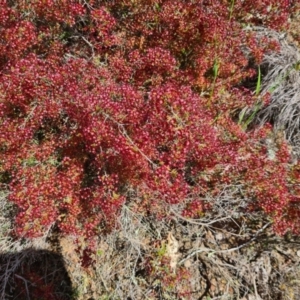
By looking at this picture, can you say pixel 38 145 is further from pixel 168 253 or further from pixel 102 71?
pixel 168 253

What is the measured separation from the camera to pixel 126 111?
3031mm

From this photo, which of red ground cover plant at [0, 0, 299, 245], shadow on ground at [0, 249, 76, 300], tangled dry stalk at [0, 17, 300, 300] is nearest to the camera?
red ground cover plant at [0, 0, 299, 245]

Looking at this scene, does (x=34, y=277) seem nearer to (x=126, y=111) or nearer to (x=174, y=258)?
(x=174, y=258)

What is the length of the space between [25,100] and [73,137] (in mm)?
533

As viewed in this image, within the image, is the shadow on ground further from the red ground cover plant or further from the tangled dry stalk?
the red ground cover plant

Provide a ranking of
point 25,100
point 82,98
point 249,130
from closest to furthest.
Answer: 1. point 82,98
2. point 25,100
3. point 249,130

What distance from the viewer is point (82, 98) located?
110 inches

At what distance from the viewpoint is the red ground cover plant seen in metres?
2.92

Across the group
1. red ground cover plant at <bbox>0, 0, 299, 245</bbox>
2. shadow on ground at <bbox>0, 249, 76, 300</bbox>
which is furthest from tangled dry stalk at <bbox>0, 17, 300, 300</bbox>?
red ground cover plant at <bbox>0, 0, 299, 245</bbox>

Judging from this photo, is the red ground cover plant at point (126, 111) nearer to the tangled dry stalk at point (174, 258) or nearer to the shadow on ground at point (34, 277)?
the tangled dry stalk at point (174, 258)

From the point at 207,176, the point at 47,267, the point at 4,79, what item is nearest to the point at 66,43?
the point at 4,79

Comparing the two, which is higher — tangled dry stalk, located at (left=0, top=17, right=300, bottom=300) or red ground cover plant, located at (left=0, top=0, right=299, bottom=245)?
red ground cover plant, located at (left=0, top=0, right=299, bottom=245)

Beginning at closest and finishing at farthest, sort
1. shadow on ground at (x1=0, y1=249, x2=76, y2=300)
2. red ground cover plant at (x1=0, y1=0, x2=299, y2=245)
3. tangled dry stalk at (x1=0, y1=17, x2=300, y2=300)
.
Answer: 1. red ground cover plant at (x1=0, y1=0, x2=299, y2=245)
2. tangled dry stalk at (x1=0, y1=17, x2=300, y2=300)
3. shadow on ground at (x1=0, y1=249, x2=76, y2=300)

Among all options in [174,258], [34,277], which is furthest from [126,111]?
[34,277]
